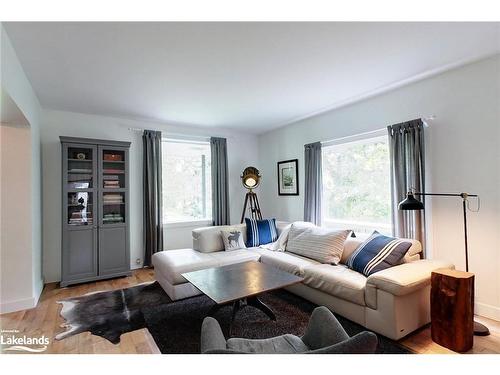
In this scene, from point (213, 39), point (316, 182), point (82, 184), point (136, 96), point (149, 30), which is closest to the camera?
point (149, 30)

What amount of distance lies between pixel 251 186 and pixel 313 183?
47.9 inches

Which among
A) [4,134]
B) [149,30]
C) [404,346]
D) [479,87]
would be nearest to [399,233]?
[404,346]

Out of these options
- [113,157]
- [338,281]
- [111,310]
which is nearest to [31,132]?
[113,157]

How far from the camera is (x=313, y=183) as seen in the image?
416 cm

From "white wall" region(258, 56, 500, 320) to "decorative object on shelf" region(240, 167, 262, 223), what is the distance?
222 centimetres

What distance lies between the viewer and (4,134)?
2.84m

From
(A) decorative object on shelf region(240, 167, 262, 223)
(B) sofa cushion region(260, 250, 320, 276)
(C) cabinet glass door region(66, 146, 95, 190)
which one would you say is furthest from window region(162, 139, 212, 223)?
(B) sofa cushion region(260, 250, 320, 276)

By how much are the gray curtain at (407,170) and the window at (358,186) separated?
248mm

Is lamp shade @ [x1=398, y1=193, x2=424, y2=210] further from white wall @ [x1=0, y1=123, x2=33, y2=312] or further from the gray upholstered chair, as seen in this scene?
white wall @ [x1=0, y1=123, x2=33, y2=312]

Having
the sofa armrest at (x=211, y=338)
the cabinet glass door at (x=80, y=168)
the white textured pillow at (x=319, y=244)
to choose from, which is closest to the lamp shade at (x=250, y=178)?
the white textured pillow at (x=319, y=244)

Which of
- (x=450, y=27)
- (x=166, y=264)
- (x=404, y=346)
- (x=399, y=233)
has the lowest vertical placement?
(x=404, y=346)

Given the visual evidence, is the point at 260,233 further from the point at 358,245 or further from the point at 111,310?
the point at 111,310
